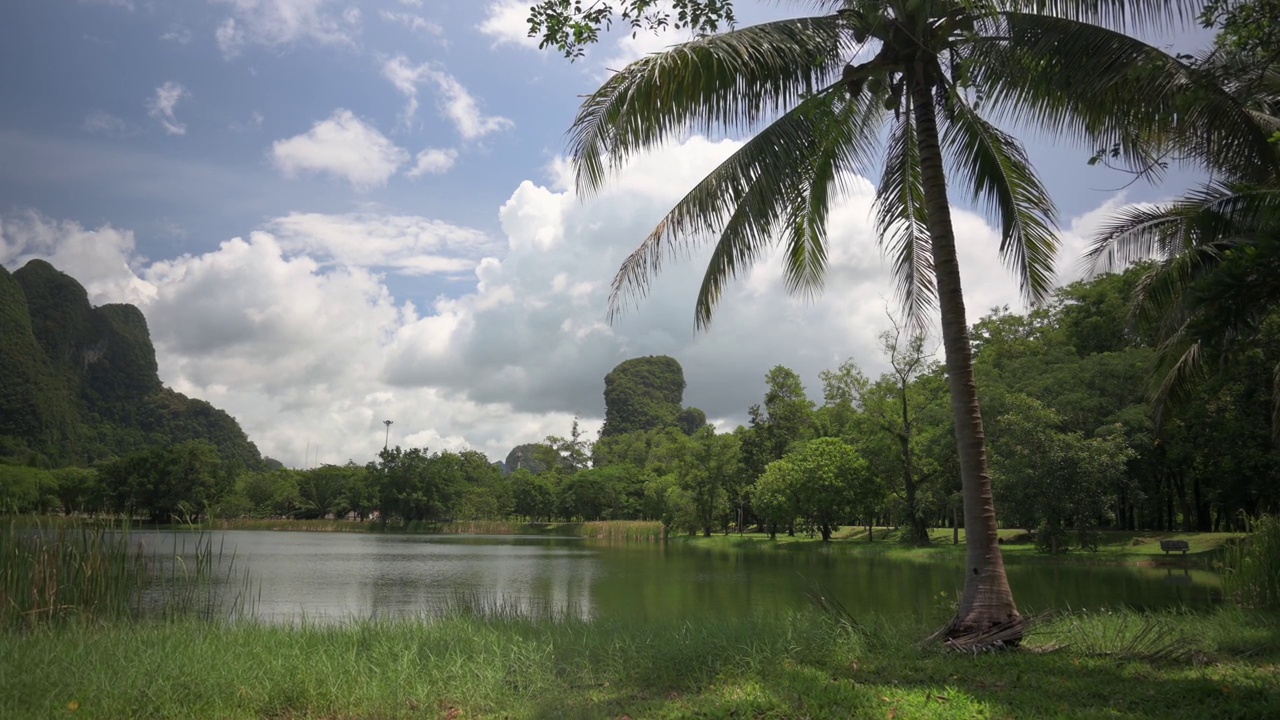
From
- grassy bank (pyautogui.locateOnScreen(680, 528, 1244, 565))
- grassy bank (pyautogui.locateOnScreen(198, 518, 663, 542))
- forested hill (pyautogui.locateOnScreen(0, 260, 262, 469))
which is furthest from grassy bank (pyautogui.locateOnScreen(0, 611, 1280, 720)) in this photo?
forested hill (pyautogui.locateOnScreen(0, 260, 262, 469))

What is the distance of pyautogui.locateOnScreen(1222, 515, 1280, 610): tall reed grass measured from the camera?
10211 mm

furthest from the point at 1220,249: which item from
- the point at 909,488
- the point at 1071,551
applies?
the point at 909,488

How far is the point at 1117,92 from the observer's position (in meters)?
7.89

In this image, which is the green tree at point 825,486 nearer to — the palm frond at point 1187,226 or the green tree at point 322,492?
the palm frond at point 1187,226

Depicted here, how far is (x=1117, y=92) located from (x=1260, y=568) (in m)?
6.98

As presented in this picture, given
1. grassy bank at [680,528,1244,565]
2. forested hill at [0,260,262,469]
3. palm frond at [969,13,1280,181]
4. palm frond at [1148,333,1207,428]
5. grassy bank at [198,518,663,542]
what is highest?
forested hill at [0,260,262,469]

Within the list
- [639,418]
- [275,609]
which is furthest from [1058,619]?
[639,418]

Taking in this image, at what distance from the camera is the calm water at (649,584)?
1408cm

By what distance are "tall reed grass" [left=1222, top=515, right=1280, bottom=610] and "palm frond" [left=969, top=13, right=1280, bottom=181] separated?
497 centimetres

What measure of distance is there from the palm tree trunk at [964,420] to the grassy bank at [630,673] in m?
0.51

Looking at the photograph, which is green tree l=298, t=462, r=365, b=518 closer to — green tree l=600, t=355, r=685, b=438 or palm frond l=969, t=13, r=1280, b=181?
palm frond l=969, t=13, r=1280, b=181

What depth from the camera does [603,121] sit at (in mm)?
8109

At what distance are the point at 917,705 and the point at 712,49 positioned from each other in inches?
238

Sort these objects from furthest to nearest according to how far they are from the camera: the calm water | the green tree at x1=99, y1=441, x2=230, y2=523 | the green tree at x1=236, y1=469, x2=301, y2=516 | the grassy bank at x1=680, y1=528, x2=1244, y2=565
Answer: the green tree at x1=236, y1=469, x2=301, y2=516, the green tree at x1=99, y1=441, x2=230, y2=523, the grassy bank at x1=680, y1=528, x2=1244, y2=565, the calm water
